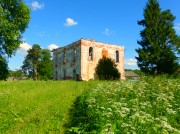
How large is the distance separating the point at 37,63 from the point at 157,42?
53204 millimetres

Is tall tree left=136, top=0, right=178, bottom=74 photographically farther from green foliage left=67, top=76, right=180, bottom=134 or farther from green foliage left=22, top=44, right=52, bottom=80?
green foliage left=22, top=44, right=52, bottom=80

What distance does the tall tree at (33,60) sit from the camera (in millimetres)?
85031

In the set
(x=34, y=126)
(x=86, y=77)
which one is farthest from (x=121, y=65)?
(x=34, y=126)

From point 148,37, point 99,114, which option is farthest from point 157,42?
point 99,114

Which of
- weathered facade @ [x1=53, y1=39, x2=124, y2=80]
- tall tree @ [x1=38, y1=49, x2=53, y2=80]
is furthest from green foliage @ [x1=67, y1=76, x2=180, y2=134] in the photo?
tall tree @ [x1=38, y1=49, x2=53, y2=80]

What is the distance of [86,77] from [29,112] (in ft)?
111

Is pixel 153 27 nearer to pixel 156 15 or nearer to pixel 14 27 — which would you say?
pixel 156 15

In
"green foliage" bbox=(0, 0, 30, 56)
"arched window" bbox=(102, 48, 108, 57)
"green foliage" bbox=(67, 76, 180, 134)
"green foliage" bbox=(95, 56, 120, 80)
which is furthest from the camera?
"arched window" bbox=(102, 48, 108, 57)

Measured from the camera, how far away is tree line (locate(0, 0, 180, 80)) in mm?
33781

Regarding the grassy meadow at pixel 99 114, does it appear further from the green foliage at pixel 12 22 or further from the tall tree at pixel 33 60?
the tall tree at pixel 33 60

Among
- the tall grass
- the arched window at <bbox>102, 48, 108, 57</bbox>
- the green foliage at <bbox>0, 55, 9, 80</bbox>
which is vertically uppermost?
the arched window at <bbox>102, 48, 108, 57</bbox>

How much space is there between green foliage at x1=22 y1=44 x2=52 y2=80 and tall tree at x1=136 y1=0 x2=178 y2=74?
47.7 meters

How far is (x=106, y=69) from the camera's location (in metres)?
43.5

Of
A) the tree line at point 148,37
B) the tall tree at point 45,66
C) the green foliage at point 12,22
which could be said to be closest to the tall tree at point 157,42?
the tree line at point 148,37
